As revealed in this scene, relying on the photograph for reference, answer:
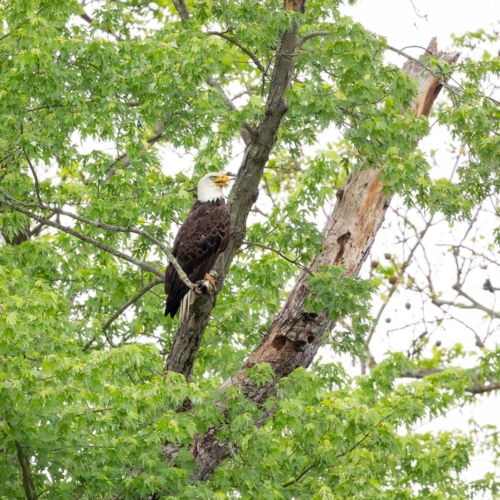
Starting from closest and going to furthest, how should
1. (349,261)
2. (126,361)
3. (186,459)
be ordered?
(126,361), (186,459), (349,261)

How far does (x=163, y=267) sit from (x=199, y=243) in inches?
80.6

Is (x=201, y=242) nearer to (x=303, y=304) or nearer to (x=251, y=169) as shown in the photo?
(x=251, y=169)

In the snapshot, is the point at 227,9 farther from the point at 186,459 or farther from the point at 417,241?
the point at 417,241

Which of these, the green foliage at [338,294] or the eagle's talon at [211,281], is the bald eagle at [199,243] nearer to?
the eagle's talon at [211,281]

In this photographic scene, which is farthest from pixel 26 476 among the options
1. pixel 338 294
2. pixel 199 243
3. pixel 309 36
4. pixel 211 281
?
pixel 309 36

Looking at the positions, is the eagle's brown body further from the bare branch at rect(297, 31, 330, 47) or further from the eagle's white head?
the bare branch at rect(297, 31, 330, 47)

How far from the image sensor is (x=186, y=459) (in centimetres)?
817

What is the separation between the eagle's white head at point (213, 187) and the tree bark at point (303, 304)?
1.23 meters

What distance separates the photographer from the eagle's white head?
357 inches

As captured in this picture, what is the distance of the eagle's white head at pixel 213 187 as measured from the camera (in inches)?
357

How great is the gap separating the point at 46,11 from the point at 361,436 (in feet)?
16.5

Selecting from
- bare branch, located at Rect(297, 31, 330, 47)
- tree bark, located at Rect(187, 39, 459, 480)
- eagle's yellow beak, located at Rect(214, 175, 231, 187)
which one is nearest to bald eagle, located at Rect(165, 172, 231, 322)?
eagle's yellow beak, located at Rect(214, 175, 231, 187)

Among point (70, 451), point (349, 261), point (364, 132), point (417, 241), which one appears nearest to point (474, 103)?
point (364, 132)

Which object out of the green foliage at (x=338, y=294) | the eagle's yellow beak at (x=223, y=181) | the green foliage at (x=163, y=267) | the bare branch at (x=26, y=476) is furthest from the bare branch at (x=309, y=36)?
the bare branch at (x=26, y=476)
